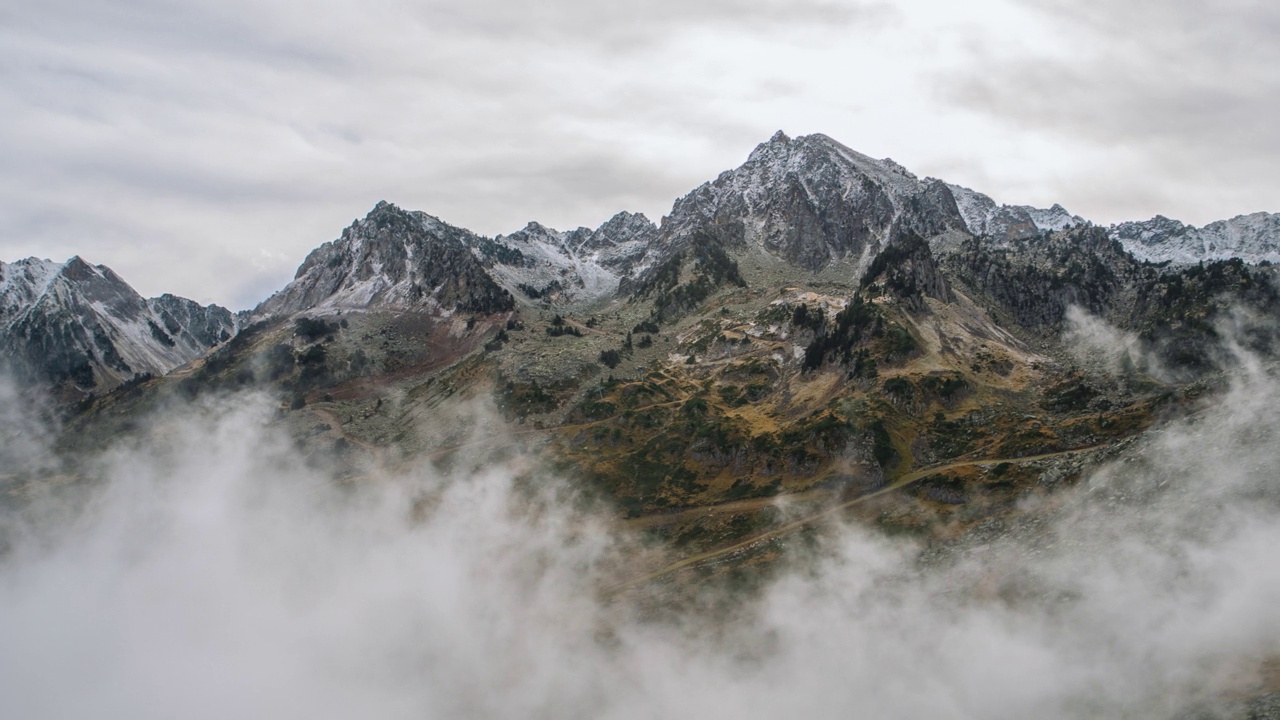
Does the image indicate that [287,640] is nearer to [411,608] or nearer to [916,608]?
[411,608]

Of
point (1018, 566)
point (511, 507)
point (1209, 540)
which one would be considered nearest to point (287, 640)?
point (511, 507)

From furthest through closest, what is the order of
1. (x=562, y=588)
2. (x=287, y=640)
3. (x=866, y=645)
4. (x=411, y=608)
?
1. (x=287, y=640)
2. (x=411, y=608)
3. (x=562, y=588)
4. (x=866, y=645)

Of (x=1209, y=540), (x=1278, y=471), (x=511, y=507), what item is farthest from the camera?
(x=511, y=507)

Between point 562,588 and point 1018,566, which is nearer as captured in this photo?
point 1018,566

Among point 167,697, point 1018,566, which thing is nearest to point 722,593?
point 1018,566

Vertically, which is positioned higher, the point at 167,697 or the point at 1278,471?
the point at 1278,471

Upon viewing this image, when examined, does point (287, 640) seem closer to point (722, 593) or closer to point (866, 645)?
point (722, 593)

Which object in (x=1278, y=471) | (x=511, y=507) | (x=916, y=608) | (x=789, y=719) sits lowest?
(x=789, y=719)

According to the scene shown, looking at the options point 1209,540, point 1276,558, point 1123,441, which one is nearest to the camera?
point 1276,558

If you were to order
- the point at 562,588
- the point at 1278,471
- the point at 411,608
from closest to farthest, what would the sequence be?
the point at 1278,471, the point at 562,588, the point at 411,608

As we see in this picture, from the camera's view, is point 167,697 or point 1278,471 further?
point 167,697
